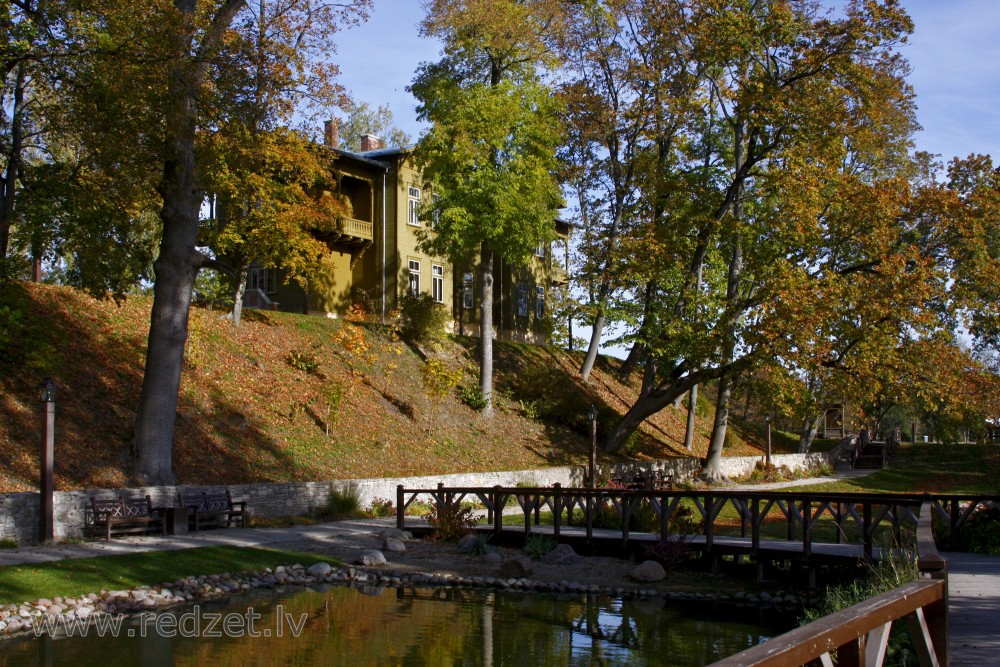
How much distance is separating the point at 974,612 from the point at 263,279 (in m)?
33.0

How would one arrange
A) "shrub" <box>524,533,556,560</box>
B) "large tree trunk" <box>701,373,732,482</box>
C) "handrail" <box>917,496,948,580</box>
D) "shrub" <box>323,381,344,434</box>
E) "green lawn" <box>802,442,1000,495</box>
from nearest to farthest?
"handrail" <box>917,496,948,580</box>
"shrub" <box>524,533,556,560</box>
"shrub" <box>323,381,344,434</box>
"large tree trunk" <box>701,373,732,482</box>
"green lawn" <box>802,442,1000,495</box>

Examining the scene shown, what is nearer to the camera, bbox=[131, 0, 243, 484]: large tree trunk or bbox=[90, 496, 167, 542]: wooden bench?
bbox=[90, 496, 167, 542]: wooden bench

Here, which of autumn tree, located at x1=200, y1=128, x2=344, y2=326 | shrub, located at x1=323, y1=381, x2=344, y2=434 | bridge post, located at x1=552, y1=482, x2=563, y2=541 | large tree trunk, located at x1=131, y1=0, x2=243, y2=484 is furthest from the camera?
shrub, located at x1=323, y1=381, x2=344, y2=434

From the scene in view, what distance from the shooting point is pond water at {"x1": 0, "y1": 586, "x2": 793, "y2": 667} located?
1105 cm

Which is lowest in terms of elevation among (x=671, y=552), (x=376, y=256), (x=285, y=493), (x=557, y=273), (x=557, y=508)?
(x=671, y=552)

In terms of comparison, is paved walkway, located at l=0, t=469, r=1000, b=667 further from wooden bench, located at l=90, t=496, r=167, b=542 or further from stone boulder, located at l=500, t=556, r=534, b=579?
stone boulder, located at l=500, t=556, r=534, b=579

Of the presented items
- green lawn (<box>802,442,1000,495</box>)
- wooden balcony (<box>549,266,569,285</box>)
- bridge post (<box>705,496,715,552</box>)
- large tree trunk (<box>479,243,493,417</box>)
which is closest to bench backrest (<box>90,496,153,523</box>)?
bridge post (<box>705,496,715,552</box>)

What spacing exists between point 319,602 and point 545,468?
51.4ft

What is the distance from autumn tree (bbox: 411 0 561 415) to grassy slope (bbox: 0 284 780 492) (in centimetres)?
293

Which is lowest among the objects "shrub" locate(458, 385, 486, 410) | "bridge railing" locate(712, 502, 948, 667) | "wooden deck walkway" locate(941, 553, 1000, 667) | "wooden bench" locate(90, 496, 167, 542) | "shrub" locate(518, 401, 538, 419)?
"wooden deck walkway" locate(941, 553, 1000, 667)

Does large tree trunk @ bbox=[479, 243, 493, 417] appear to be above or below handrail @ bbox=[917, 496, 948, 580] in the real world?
above

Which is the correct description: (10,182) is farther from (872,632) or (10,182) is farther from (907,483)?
(907,483)

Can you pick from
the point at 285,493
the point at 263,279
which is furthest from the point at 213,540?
the point at 263,279

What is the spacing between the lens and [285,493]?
21.7m
